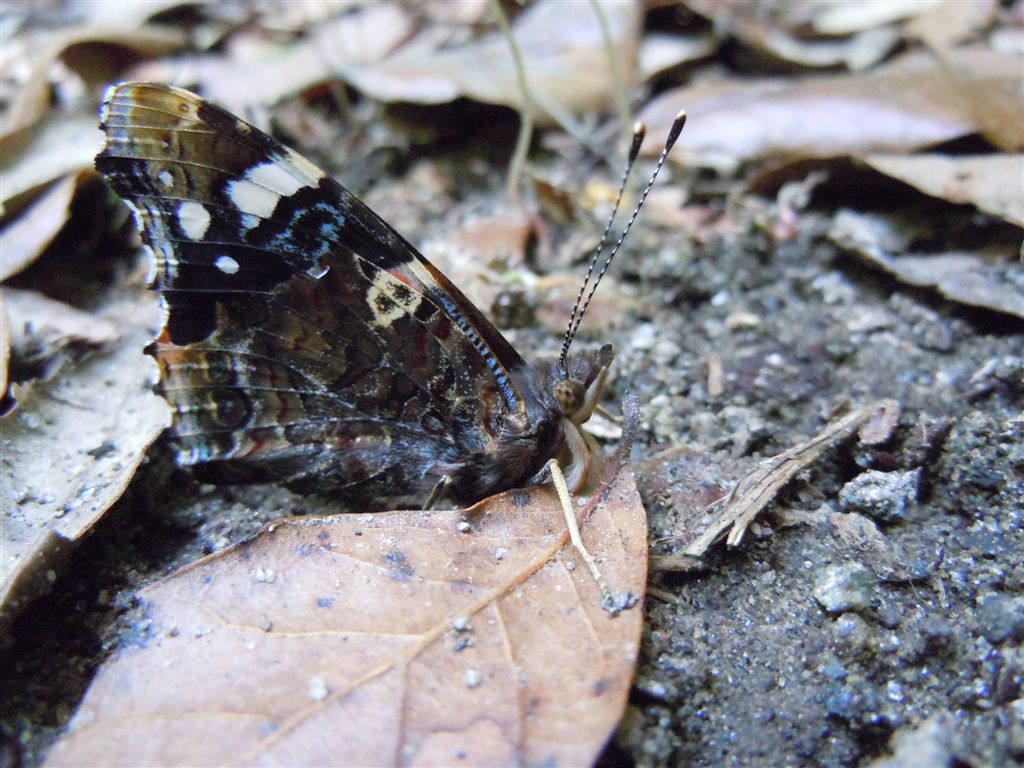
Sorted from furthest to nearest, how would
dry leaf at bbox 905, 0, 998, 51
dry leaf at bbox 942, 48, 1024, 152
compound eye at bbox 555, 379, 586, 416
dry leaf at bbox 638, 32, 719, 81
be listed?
dry leaf at bbox 638, 32, 719, 81
dry leaf at bbox 905, 0, 998, 51
dry leaf at bbox 942, 48, 1024, 152
compound eye at bbox 555, 379, 586, 416

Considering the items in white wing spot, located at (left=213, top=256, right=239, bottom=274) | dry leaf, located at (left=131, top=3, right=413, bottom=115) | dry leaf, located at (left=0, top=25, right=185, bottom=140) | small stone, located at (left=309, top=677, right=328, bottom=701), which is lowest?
small stone, located at (left=309, top=677, right=328, bottom=701)

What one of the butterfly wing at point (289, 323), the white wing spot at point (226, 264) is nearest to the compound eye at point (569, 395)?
the butterfly wing at point (289, 323)

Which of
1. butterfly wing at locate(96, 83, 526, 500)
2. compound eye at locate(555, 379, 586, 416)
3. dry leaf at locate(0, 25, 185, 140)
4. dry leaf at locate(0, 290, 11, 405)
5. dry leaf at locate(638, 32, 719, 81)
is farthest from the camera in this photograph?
dry leaf at locate(638, 32, 719, 81)

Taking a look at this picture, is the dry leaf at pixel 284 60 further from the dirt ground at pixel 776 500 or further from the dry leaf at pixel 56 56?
the dirt ground at pixel 776 500

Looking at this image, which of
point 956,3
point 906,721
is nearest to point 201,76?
point 956,3

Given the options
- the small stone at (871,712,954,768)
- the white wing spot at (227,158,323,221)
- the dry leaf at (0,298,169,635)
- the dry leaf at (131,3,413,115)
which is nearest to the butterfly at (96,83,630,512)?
the white wing spot at (227,158,323,221)

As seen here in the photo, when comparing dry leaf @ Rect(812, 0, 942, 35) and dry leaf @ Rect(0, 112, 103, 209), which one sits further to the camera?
dry leaf @ Rect(812, 0, 942, 35)

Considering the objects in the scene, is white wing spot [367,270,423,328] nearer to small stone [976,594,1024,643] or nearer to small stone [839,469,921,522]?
small stone [839,469,921,522]
